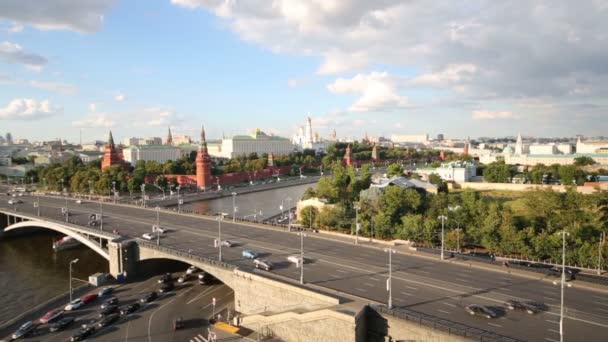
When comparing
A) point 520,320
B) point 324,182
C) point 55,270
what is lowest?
point 55,270

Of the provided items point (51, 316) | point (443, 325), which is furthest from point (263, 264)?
point (51, 316)

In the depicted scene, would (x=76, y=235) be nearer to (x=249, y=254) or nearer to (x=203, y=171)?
(x=249, y=254)

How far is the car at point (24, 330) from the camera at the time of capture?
26219 mm

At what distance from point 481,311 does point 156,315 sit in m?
21.2

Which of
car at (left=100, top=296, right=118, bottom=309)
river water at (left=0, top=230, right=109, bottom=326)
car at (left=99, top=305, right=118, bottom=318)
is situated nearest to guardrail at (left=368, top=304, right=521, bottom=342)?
car at (left=99, top=305, right=118, bottom=318)

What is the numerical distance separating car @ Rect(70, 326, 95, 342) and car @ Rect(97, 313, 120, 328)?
0.67 meters

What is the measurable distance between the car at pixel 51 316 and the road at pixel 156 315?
0.52 m

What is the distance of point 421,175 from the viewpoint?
323 feet

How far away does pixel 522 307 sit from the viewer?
22.4 meters

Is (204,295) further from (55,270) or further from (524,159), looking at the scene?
(524,159)

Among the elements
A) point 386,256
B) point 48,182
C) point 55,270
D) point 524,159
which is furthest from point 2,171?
point 524,159

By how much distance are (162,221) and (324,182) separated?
23439 millimetres

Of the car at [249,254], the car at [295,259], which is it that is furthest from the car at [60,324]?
the car at [295,259]

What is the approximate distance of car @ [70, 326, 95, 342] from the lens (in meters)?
25.4
